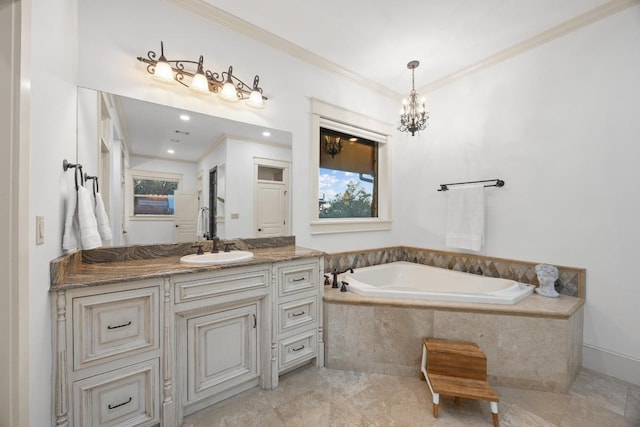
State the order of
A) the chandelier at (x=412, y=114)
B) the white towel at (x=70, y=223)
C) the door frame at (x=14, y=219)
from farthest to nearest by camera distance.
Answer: the chandelier at (x=412, y=114) < the white towel at (x=70, y=223) < the door frame at (x=14, y=219)

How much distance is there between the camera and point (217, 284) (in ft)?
5.07

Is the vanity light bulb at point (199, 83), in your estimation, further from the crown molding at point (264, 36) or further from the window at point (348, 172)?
the window at point (348, 172)

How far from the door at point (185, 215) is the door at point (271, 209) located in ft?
1.65

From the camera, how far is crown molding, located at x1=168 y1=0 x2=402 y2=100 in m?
1.89

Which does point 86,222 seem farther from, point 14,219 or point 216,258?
point 216,258

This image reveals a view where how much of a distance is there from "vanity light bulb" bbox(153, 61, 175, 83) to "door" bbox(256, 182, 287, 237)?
977 millimetres

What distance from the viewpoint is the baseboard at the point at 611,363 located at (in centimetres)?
184

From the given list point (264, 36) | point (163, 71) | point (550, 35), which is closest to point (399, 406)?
point (163, 71)

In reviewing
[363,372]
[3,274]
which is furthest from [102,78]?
[363,372]

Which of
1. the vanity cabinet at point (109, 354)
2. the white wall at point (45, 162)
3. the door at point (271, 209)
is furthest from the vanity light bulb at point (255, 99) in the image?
the vanity cabinet at point (109, 354)

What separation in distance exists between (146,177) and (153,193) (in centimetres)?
12

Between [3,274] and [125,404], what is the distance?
2.99 ft

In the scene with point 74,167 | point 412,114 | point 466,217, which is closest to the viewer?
point 74,167

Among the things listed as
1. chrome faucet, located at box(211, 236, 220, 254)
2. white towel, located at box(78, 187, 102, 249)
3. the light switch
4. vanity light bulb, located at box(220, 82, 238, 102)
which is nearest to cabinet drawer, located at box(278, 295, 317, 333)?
chrome faucet, located at box(211, 236, 220, 254)
